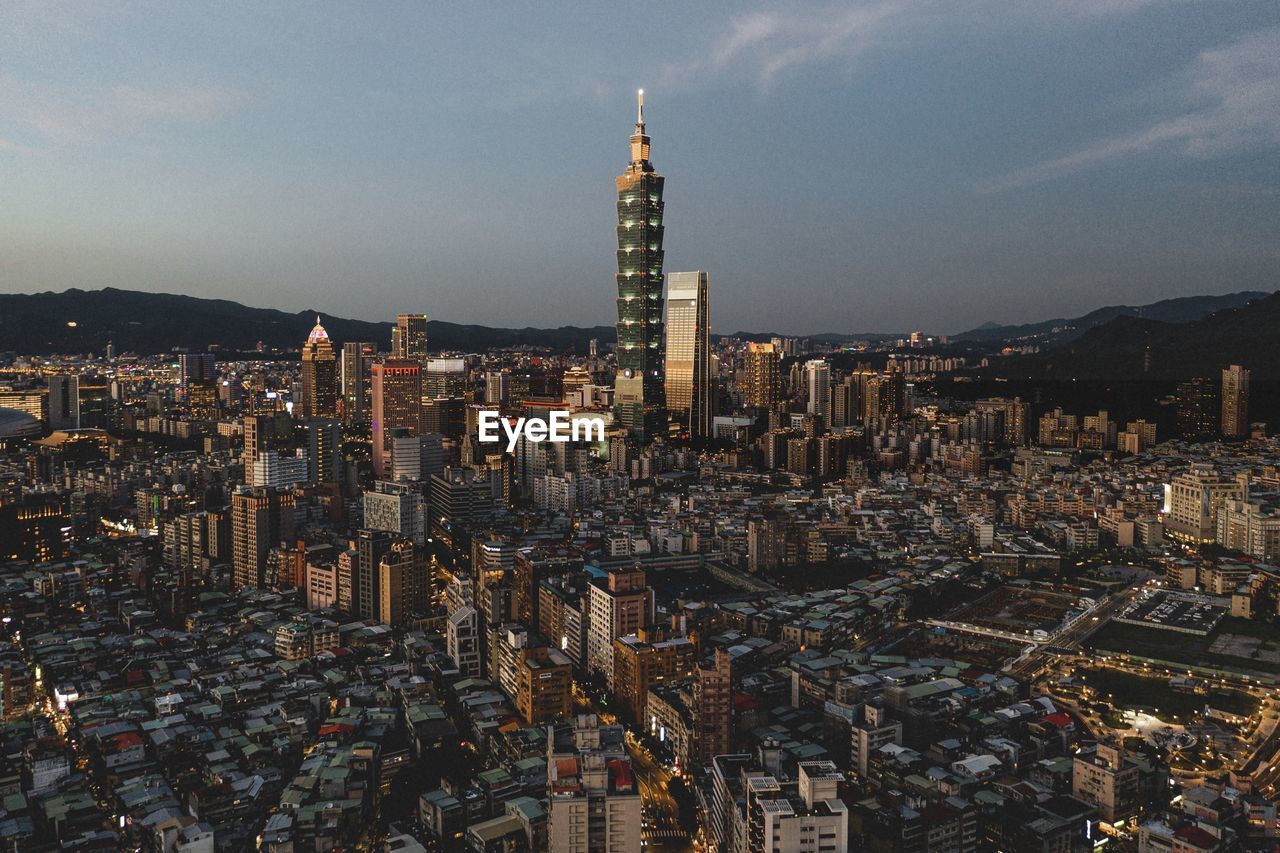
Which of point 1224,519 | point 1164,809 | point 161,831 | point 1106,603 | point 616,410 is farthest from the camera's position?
point 616,410

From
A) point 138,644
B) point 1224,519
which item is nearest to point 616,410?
point 1224,519

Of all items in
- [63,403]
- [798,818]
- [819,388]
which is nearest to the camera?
[798,818]

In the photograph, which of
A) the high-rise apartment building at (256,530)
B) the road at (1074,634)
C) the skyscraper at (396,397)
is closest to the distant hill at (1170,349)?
the road at (1074,634)

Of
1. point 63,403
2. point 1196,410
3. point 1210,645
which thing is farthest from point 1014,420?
point 63,403

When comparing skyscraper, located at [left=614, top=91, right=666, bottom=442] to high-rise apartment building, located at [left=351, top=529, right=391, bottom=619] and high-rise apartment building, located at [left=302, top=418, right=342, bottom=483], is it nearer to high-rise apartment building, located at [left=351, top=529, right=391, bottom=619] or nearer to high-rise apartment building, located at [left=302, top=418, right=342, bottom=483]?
high-rise apartment building, located at [left=302, top=418, right=342, bottom=483]

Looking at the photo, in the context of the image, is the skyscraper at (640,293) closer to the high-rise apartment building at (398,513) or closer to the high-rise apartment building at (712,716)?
the high-rise apartment building at (398,513)

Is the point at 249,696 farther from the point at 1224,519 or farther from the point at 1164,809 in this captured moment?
the point at 1224,519

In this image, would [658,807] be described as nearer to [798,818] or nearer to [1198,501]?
[798,818]
